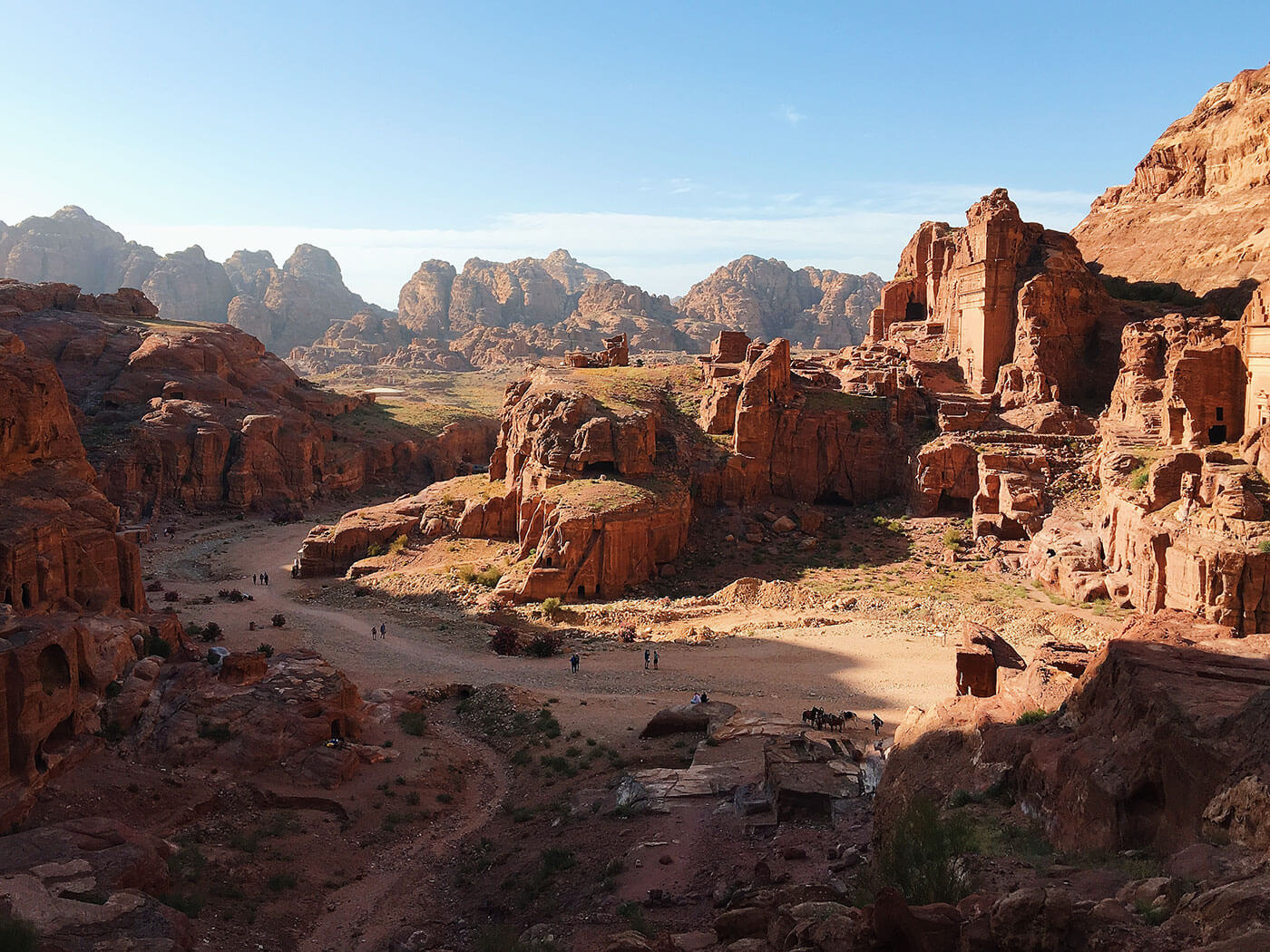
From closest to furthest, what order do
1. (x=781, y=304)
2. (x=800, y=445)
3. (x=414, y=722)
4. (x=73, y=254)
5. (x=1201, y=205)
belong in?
(x=414, y=722)
(x=800, y=445)
(x=1201, y=205)
(x=781, y=304)
(x=73, y=254)

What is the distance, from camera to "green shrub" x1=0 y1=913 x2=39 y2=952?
10.0 metres

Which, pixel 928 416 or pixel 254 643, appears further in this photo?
pixel 928 416

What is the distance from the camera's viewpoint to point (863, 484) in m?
42.0

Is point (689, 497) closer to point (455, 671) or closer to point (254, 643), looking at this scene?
point (455, 671)

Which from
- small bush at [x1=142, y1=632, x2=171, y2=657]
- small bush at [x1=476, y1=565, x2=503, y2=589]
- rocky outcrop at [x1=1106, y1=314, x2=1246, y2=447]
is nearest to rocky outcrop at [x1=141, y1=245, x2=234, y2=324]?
small bush at [x1=476, y1=565, x2=503, y2=589]

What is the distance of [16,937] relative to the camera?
10.1 metres

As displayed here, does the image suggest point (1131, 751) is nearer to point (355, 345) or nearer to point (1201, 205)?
point (1201, 205)

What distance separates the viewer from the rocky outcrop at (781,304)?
12025 cm

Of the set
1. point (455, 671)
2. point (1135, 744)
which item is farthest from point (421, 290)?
point (1135, 744)

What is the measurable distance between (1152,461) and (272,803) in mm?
27943

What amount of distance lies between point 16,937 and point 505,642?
20.0m

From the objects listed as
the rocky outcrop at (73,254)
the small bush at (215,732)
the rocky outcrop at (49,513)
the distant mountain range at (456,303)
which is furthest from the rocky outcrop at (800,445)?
the rocky outcrop at (73,254)

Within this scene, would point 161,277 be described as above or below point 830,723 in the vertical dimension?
above

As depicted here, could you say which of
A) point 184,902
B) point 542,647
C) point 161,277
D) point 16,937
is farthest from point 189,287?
point 16,937
